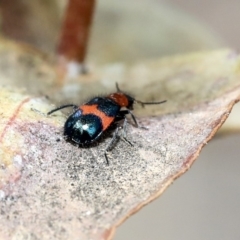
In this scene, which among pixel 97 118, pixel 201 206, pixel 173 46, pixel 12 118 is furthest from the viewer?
pixel 201 206

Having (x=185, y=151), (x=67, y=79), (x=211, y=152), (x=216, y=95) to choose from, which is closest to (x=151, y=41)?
(x=67, y=79)

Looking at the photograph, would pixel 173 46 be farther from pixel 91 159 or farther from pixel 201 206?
pixel 201 206

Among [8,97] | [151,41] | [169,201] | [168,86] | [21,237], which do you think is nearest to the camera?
[21,237]

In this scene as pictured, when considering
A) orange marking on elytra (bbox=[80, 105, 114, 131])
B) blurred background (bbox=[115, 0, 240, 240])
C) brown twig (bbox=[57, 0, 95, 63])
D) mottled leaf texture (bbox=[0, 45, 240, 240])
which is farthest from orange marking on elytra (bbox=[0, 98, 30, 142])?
blurred background (bbox=[115, 0, 240, 240])

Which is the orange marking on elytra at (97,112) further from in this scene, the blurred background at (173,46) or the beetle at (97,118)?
the blurred background at (173,46)

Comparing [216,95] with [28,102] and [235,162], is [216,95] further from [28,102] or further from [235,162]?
[235,162]

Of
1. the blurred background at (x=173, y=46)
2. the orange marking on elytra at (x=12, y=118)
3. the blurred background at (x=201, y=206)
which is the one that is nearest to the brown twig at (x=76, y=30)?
the blurred background at (x=173, y=46)

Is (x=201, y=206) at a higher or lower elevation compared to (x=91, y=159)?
lower

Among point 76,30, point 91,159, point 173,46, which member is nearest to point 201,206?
point 173,46
